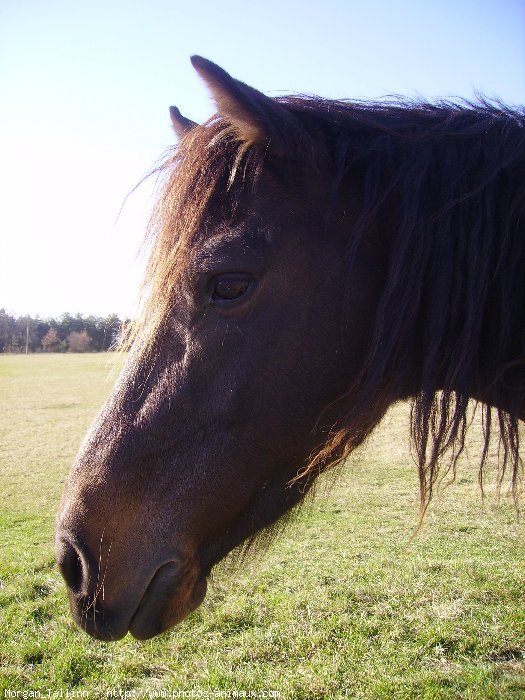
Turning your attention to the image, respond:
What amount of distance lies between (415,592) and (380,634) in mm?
749

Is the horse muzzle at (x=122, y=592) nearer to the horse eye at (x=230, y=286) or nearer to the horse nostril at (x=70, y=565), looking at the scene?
the horse nostril at (x=70, y=565)

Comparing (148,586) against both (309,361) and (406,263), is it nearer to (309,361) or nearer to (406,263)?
(309,361)

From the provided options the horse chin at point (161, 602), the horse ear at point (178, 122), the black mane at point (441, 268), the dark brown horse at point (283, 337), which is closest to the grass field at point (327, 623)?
the horse chin at point (161, 602)

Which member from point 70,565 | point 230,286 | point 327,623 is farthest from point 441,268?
point 327,623

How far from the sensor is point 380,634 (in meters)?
3.53

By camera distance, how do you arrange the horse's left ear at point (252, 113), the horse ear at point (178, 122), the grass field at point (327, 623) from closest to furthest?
the horse's left ear at point (252, 113)
the horse ear at point (178, 122)
the grass field at point (327, 623)

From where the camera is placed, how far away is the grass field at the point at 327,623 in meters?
3.03

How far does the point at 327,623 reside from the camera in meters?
3.70

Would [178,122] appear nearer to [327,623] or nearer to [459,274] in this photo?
[459,274]

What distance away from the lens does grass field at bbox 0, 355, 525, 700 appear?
3025 millimetres

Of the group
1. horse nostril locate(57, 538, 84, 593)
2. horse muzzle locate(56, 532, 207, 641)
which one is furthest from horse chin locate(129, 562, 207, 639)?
horse nostril locate(57, 538, 84, 593)

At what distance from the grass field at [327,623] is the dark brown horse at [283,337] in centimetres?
53

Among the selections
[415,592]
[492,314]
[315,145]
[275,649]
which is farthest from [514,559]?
[315,145]

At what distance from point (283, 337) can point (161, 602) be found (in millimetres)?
1090
